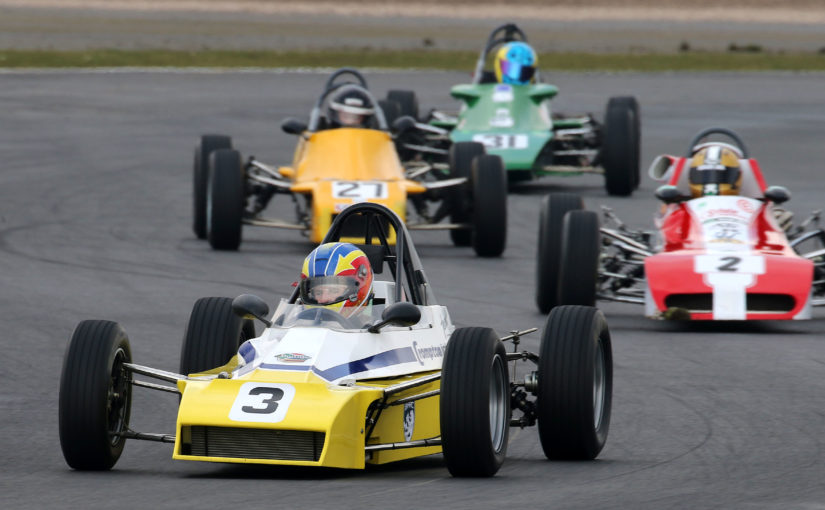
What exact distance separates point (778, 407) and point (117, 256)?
9.94 m

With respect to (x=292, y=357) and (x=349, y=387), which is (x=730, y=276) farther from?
(x=349, y=387)

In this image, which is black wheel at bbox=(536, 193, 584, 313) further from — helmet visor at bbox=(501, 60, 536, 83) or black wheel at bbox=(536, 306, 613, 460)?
helmet visor at bbox=(501, 60, 536, 83)

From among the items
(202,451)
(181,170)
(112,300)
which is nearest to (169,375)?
(202,451)

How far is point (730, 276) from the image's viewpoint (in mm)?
15273

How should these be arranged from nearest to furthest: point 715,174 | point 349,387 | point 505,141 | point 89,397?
point 89,397, point 349,387, point 715,174, point 505,141

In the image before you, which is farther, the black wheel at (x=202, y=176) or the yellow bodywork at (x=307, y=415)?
the black wheel at (x=202, y=176)

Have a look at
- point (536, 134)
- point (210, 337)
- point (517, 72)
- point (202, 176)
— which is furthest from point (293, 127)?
point (210, 337)

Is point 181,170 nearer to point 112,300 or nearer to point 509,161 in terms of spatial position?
point 509,161

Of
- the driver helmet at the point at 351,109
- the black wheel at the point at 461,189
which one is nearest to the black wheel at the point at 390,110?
the driver helmet at the point at 351,109

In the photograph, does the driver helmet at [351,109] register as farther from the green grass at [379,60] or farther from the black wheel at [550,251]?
the green grass at [379,60]

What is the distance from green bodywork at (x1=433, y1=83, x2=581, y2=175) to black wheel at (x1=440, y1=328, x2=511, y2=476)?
52.9ft

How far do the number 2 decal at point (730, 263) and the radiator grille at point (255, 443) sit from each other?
716cm

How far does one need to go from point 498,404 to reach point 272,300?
745cm

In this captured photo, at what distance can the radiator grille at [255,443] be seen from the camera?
8.94 m
